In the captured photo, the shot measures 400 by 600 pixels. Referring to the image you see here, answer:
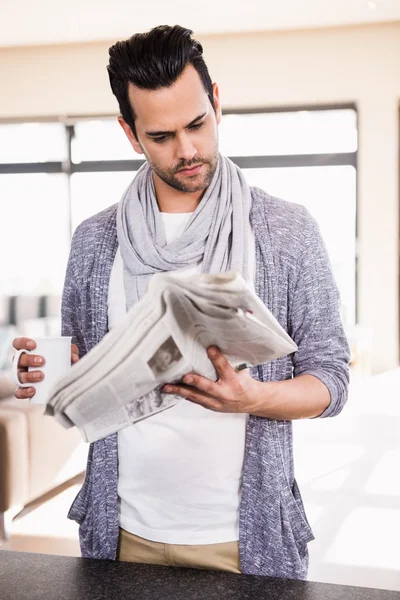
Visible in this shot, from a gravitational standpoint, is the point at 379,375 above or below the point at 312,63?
below

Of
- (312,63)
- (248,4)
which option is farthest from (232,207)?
(312,63)

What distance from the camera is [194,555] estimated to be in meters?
1.06

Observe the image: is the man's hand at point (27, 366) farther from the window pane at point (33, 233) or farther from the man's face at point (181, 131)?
the window pane at point (33, 233)

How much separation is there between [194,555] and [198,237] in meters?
0.50

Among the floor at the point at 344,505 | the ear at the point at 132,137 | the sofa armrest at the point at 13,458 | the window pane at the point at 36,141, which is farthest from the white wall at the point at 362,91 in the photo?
the ear at the point at 132,137

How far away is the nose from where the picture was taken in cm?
112

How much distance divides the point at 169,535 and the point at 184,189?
1.83 ft

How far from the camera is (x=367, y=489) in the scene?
3.09 m

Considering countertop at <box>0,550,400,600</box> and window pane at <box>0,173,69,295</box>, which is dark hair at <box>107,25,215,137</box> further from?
window pane at <box>0,173,69,295</box>

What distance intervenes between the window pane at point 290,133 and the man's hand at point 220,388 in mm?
5491

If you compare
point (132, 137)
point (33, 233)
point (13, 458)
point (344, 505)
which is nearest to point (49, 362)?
point (132, 137)

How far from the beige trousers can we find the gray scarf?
0.39 meters

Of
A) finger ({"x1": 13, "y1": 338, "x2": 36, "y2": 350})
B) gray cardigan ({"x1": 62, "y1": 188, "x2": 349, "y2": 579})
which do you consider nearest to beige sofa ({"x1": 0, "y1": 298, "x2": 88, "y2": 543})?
gray cardigan ({"x1": 62, "y1": 188, "x2": 349, "y2": 579})

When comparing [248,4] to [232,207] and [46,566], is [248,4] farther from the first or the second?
[46,566]
